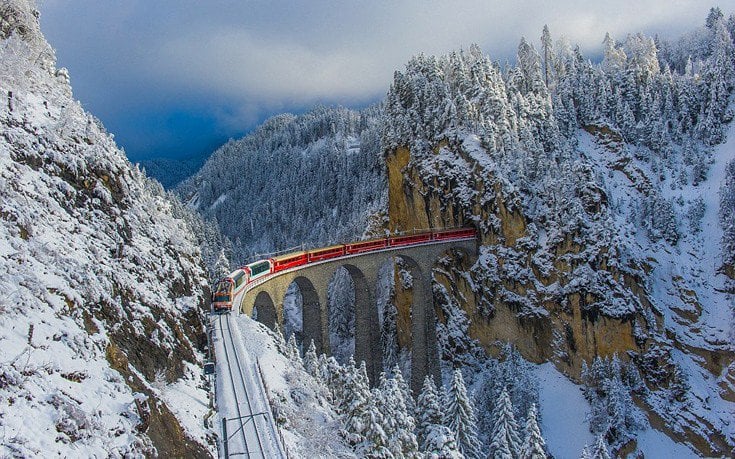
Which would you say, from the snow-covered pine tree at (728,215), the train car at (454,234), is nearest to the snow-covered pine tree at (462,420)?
the train car at (454,234)

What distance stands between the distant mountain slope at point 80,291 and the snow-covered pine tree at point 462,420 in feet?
52.6

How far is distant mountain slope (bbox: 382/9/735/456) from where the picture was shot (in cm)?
4662

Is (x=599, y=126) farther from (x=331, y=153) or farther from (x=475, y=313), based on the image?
(x=331, y=153)

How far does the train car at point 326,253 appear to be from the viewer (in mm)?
43875

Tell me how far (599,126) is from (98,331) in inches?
2692

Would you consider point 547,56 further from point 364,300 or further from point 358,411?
point 358,411

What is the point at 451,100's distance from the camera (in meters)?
65.4

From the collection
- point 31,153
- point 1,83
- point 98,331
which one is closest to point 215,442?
point 98,331

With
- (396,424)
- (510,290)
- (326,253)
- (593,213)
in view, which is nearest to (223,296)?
(326,253)

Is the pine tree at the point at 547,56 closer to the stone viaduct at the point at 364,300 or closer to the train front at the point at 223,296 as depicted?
the stone viaduct at the point at 364,300

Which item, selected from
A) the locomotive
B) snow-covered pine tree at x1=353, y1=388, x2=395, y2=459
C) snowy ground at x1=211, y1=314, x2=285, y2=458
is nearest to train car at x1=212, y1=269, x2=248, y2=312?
the locomotive

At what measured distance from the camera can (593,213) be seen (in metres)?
Answer: 51.8

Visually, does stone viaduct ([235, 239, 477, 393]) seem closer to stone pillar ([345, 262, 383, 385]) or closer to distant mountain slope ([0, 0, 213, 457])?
stone pillar ([345, 262, 383, 385])

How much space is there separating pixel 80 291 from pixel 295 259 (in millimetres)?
27495
